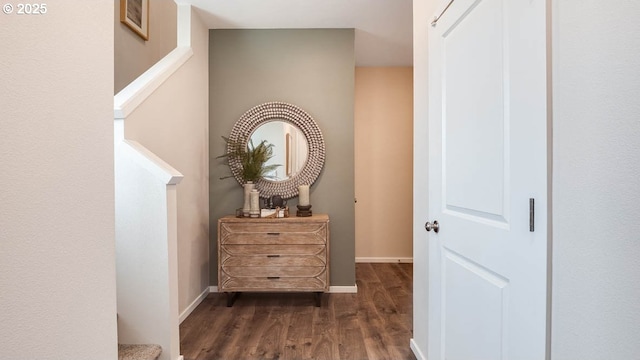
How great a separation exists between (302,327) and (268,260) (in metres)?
0.62

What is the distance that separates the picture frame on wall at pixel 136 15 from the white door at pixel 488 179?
8.20 ft

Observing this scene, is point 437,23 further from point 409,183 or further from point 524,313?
point 409,183

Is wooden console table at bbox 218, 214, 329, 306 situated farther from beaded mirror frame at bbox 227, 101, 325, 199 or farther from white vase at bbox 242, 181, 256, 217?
beaded mirror frame at bbox 227, 101, 325, 199

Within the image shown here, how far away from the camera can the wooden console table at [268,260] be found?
273cm

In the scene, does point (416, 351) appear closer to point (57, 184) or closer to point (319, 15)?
point (57, 184)

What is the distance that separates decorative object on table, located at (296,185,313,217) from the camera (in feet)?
9.73

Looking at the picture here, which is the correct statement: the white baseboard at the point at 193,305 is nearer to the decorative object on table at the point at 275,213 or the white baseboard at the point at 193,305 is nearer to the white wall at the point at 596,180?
the decorative object on table at the point at 275,213

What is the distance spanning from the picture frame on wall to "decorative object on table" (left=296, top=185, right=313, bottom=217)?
2.02 m

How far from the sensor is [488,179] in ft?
3.77

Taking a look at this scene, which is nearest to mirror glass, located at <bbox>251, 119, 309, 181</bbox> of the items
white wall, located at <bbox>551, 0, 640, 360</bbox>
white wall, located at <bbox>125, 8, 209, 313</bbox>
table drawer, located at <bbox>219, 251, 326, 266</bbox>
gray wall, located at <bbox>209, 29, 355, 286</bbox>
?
gray wall, located at <bbox>209, 29, 355, 286</bbox>

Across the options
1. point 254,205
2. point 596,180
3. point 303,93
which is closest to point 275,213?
point 254,205

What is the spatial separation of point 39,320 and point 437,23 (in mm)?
1932

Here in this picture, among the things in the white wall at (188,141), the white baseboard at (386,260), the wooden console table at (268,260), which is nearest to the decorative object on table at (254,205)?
the wooden console table at (268,260)

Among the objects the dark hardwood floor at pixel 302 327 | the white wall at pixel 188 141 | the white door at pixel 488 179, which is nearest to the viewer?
the white door at pixel 488 179
